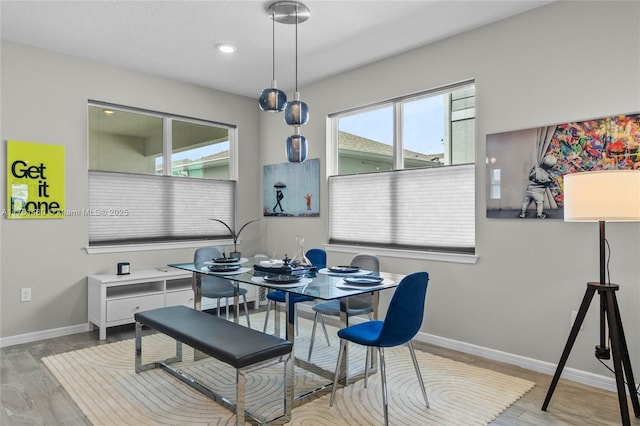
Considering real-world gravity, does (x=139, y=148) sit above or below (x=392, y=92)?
below

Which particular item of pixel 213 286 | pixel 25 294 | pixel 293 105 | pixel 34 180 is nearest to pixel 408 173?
pixel 293 105

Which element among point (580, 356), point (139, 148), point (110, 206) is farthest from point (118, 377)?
point (580, 356)

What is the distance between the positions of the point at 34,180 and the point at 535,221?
4249 millimetres

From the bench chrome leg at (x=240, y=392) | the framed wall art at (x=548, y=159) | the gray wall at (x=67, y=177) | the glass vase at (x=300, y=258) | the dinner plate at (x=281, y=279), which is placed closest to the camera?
the bench chrome leg at (x=240, y=392)

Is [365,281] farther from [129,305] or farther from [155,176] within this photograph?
[155,176]

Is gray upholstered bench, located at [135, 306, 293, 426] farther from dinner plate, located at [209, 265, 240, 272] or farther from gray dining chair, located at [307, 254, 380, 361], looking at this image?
gray dining chair, located at [307, 254, 380, 361]

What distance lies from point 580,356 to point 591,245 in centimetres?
78

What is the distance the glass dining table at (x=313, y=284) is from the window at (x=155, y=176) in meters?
1.56

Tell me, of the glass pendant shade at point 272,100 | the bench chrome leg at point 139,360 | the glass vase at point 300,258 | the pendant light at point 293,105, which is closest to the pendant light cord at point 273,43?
the pendant light at point 293,105

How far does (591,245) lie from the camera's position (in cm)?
280

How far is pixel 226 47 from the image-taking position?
12.2 ft

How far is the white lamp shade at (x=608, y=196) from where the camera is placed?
7.20 ft

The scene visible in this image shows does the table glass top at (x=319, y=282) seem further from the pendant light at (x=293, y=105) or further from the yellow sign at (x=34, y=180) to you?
the yellow sign at (x=34, y=180)

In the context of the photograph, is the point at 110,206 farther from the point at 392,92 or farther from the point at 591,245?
the point at 591,245
